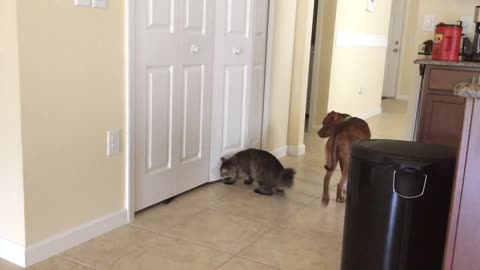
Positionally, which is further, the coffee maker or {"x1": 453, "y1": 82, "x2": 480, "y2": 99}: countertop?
the coffee maker

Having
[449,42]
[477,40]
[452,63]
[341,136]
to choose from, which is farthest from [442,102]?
[341,136]

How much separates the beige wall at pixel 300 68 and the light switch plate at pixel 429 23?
0.91 metres

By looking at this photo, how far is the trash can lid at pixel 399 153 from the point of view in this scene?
67.2 inches

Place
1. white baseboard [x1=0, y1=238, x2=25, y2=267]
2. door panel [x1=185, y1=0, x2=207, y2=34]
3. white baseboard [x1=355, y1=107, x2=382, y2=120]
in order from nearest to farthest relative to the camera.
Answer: white baseboard [x1=0, y1=238, x2=25, y2=267], door panel [x1=185, y1=0, x2=207, y2=34], white baseboard [x1=355, y1=107, x2=382, y2=120]

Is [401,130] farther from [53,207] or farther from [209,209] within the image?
[53,207]

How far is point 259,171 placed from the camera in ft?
10.4

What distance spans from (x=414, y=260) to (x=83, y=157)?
4.91 feet

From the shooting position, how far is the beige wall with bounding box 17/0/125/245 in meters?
1.95

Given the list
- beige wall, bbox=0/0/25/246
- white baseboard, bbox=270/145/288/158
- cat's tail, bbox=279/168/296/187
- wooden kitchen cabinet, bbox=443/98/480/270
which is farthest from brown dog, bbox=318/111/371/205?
beige wall, bbox=0/0/25/246

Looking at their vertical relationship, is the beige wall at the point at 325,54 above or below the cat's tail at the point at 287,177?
above

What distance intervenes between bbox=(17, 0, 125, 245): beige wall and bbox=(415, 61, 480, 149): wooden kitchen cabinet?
72.1 inches

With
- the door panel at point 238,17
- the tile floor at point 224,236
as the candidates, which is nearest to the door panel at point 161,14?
the door panel at point 238,17

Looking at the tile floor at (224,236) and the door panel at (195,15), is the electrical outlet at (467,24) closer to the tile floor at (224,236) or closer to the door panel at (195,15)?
the tile floor at (224,236)

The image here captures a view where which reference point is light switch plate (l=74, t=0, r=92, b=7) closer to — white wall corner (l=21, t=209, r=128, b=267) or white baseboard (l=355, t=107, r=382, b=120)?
white wall corner (l=21, t=209, r=128, b=267)
